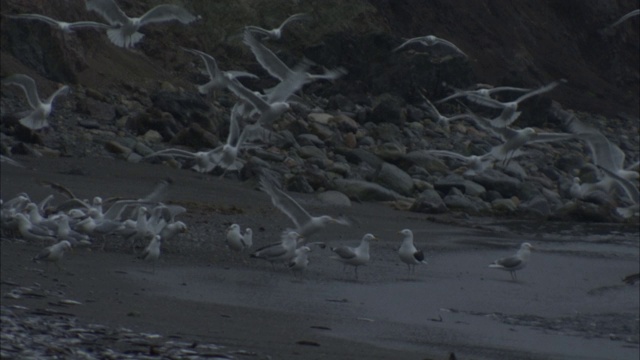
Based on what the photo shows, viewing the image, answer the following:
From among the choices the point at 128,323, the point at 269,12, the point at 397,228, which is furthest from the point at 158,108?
the point at 128,323

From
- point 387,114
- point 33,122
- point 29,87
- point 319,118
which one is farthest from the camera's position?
point 387,114


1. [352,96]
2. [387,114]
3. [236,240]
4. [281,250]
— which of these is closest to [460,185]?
[387,114]

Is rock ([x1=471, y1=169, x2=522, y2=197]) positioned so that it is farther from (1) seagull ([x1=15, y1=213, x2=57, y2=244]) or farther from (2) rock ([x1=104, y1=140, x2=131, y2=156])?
(1) seagull ([x1=15, y1=213, x2=57, y2=244])

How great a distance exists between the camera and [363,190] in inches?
842

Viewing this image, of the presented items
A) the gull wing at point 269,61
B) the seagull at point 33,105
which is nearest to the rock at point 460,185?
the gull wing at point 269,61

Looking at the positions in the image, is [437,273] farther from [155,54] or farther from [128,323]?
[155,54]

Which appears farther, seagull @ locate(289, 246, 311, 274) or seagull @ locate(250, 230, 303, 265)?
seagull @ locate(250, 230, 303, 265)

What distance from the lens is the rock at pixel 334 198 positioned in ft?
65.3

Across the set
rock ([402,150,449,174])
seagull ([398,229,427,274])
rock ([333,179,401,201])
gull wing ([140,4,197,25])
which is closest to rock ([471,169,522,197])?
rock ([402,150,449,174])

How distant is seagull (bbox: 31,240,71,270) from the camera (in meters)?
11.3

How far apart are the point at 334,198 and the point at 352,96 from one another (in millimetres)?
12010

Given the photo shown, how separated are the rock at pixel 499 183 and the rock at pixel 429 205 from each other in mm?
2436

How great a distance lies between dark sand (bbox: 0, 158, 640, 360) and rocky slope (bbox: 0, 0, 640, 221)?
6.01 feet

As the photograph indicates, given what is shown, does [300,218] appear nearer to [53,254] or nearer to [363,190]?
[53,254]
